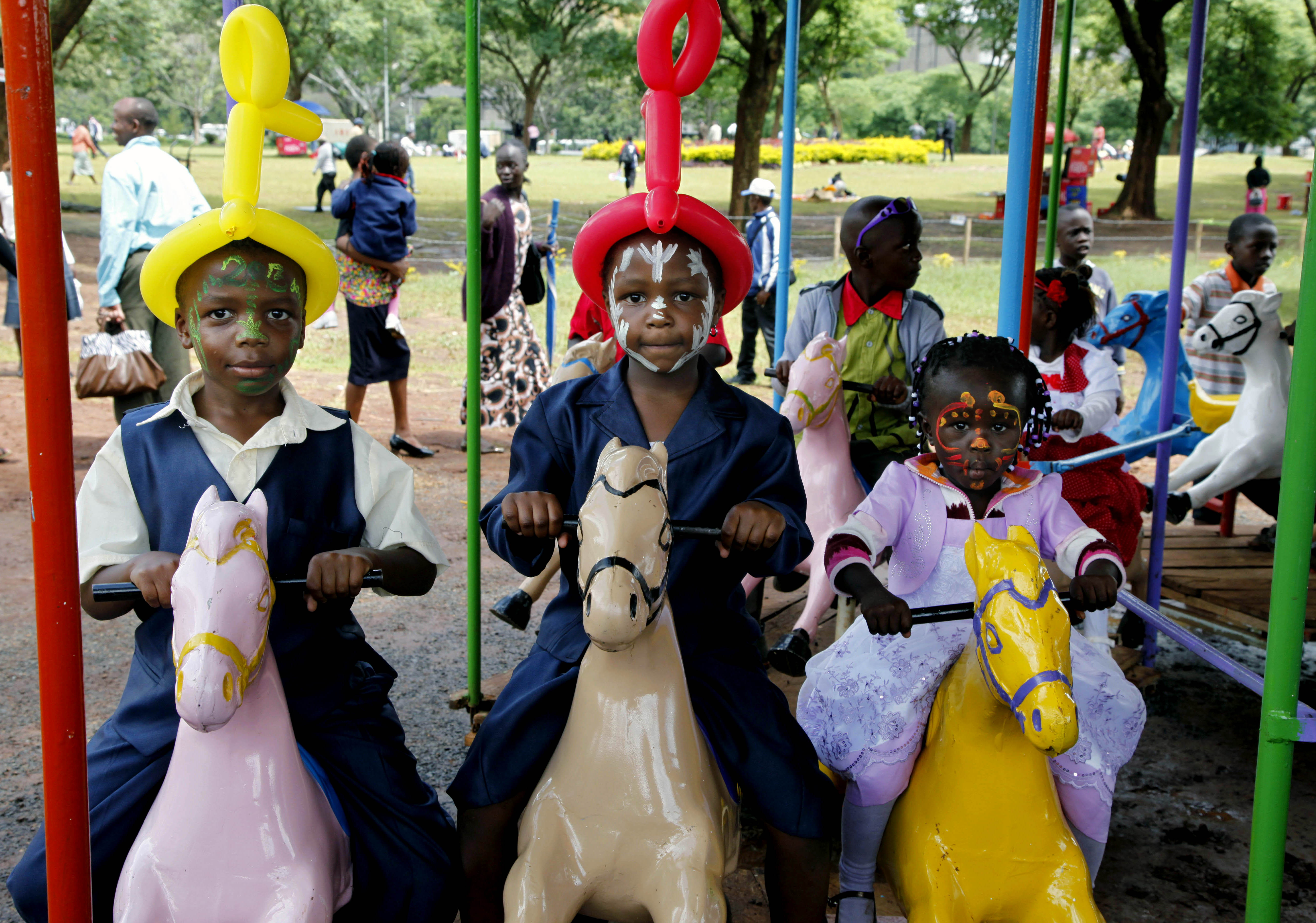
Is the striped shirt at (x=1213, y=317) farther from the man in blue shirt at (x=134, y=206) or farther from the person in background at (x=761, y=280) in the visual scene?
the man in blue shirt at (x=134, y=206)

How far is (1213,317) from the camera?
4926 millimetres

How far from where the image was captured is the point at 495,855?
222cm

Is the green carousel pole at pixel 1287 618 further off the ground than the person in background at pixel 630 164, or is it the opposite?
the person in background at pixel 630 164

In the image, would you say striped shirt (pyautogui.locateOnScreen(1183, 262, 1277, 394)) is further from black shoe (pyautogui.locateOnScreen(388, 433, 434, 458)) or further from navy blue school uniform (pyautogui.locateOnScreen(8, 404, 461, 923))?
black shoe (pyautogui.locateOnScreen(388, 433, 434, 458))

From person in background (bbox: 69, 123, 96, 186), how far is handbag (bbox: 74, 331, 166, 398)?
2221cm

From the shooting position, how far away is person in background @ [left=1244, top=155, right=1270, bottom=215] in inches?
484

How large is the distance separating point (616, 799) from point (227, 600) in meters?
0.75

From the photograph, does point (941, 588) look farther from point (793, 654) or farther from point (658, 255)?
point (793, 654)

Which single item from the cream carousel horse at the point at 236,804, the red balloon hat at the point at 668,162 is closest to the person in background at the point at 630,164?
the red balloon hat at the point at 668,162

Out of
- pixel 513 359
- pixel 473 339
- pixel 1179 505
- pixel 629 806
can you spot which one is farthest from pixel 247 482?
pixel 513 359

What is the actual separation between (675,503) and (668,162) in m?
0.69

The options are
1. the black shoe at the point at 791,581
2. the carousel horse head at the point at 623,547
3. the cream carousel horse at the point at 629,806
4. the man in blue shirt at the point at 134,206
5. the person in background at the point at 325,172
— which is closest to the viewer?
the carousel horse head at the point at 623,547

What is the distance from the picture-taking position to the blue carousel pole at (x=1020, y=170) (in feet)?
10.5

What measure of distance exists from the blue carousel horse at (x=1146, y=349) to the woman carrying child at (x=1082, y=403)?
1.19 feet
